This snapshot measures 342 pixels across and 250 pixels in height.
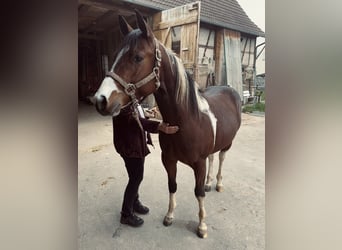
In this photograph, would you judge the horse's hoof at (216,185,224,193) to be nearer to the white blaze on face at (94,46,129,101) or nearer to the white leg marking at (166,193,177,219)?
the white leg marking at (166,193,177,219)

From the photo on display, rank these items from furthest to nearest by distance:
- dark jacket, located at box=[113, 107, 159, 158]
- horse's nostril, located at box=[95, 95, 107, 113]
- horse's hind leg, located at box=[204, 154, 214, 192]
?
horse's hind leg, located at box=[204, 154, 214, 192] → dark jacket, located at box=[113, 107, 159, 158] → horse's nostril, located at box=[95, 95, 107, 113]

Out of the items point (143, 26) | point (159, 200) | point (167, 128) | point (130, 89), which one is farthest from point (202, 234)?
point (143, 26)

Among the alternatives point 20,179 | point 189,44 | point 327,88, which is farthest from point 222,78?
point 20,179

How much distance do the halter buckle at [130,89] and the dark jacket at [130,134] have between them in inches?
2.6

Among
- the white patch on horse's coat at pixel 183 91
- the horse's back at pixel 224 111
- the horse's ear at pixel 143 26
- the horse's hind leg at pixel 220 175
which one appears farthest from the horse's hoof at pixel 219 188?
the horse's ear at pixel 143 26

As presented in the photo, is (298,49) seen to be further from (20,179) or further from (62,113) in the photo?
(20,179)

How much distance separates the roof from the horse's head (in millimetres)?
116

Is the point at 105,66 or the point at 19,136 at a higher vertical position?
the point at 105,66

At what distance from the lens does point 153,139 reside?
64cm

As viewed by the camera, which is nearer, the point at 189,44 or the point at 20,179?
the point at 20,179

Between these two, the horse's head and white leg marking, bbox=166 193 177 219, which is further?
white leg marking, bbox=166 193 177 219

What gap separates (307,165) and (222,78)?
0.30 metres

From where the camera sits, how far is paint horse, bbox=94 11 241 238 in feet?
1.63

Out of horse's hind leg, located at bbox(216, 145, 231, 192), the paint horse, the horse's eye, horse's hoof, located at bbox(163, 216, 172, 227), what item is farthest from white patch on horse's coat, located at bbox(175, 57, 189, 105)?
horse's hoof, located at bbox(163, 216, 172, 227)
